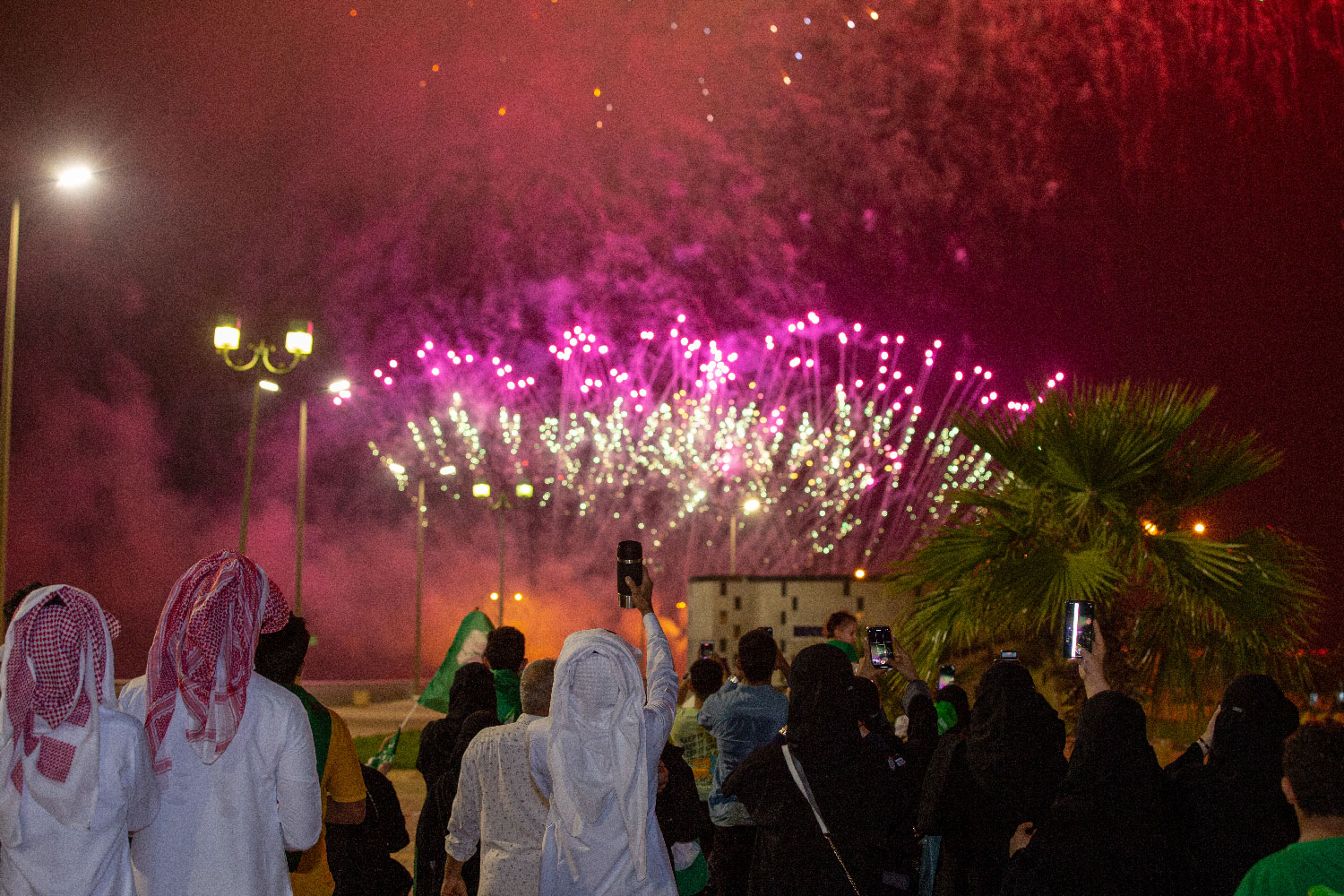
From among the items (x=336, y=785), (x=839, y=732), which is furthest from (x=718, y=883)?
(x=336, y=785)

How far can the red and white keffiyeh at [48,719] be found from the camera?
144 inches

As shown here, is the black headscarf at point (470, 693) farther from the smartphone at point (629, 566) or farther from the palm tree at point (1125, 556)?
the palm tree at point (1125, 556)

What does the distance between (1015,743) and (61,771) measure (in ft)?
11.3

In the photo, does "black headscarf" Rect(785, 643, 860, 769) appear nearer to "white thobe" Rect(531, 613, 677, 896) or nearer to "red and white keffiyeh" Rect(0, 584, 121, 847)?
"white thobe" Rect(531, 613, 677, 896)

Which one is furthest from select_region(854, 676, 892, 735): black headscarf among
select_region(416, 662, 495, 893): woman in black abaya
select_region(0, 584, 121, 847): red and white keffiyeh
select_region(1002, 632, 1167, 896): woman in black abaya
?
select_region(0, 584, 121, 847): red and white keffiyeh

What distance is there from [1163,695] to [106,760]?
8.22 m

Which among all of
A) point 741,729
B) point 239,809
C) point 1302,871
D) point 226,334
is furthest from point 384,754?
point 226,334

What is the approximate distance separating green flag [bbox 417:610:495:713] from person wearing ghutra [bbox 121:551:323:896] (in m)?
9.82

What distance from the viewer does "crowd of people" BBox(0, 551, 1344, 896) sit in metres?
3.70

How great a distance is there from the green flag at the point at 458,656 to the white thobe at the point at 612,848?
911cm

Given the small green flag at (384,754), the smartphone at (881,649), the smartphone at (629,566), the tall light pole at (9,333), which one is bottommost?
the small green flag at (384,754)

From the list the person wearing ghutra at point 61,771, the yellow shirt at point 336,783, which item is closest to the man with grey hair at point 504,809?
the yellow shirt at point 336,783

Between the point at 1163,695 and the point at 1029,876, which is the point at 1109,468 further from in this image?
the point at 1029,876

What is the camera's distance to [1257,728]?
4625 mm
